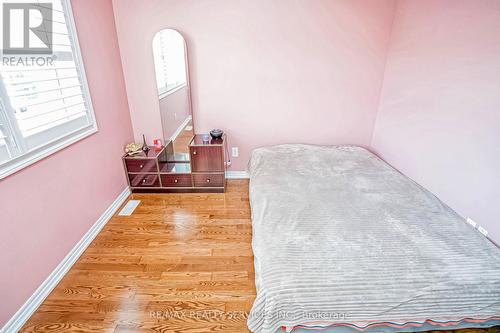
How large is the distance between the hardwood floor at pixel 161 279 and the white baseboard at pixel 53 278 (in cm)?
3

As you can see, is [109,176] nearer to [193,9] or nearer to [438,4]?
[193,9]

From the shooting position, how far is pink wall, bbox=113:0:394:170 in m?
2.38

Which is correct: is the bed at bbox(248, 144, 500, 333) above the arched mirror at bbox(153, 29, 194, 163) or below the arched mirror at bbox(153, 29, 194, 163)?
below

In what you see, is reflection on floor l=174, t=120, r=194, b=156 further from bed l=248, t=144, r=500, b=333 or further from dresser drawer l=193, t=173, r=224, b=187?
bed l=248, t=144, r=500, b=333

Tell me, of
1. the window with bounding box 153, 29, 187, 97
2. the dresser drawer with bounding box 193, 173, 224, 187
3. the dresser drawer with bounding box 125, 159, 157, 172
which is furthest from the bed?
the window with bounding box 153, 29, 187, 97

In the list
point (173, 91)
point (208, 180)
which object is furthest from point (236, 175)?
point (173, 91)

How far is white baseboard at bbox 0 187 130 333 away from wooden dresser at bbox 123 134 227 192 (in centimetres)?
42

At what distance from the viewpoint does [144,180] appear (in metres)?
2.64

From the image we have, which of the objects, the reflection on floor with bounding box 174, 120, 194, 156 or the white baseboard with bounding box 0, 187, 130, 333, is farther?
the reflection on floor with bounding box 174, 120, 194, 156

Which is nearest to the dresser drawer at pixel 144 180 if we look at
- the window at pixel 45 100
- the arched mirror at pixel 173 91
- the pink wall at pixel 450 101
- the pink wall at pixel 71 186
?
the pink wall at pixel 71 186

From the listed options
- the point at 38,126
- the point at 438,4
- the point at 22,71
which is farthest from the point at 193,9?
the point at 438,4

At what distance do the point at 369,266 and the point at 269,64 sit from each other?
2133 millimetres

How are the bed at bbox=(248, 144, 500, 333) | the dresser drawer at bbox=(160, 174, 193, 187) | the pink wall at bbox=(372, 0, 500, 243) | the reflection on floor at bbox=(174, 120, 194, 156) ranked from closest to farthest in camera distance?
1. the bed at bbox=(248, 144, 500, 333)
2. the pink wall at bbox=(372, 0, 500, 243)
3. the dresser drawer at bbox=(160, 174, 193, 187)
4. the reflection on floor at bbox=(174, 120, 194, 156)

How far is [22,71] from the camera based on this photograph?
4.80 feet
